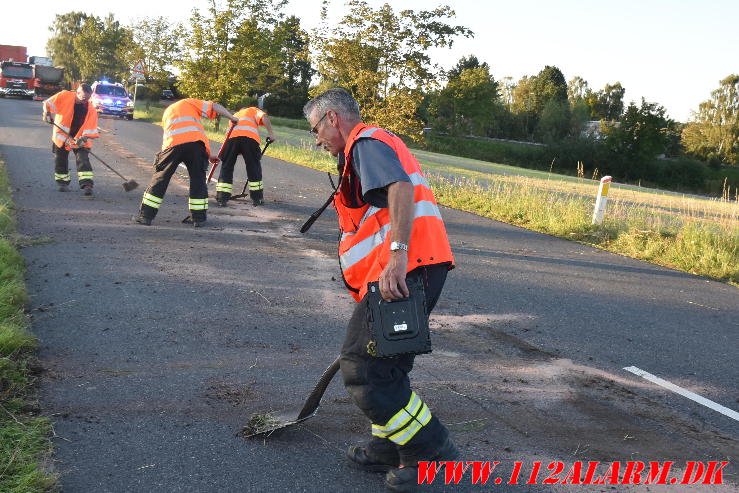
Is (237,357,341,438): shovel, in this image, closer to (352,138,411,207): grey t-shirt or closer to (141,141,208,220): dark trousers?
(352,138,411,207): grey t-shirt

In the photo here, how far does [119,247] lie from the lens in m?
7.46

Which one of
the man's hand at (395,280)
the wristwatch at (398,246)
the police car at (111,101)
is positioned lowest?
the man's hand at (395,280)

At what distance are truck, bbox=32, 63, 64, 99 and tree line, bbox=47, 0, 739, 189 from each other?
4.36 meters

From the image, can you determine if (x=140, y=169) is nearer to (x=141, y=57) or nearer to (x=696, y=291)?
(x=696, y=291)

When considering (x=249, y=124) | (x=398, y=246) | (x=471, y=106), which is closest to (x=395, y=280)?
(x=398, y=246)

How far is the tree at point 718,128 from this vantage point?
72.2m

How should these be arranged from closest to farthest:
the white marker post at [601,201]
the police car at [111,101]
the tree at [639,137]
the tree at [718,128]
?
the white marker post at [601,201] → the police car at [111,101] → the tree at [639,137] → the tree at [718,128]

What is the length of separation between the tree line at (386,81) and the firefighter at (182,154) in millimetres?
12548

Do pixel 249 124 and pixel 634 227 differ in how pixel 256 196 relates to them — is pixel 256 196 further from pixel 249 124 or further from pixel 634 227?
pixel 634 227

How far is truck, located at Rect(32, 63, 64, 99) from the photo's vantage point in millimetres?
46188

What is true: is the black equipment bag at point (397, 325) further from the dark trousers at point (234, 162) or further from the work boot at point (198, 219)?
the dark trousers at point (234, 162)

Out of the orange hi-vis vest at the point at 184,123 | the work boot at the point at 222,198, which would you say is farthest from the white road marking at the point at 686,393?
the work boot at the point at 222,198

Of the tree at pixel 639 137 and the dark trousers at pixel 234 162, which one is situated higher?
the tree at pixel 639 137

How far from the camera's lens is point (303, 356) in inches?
185
